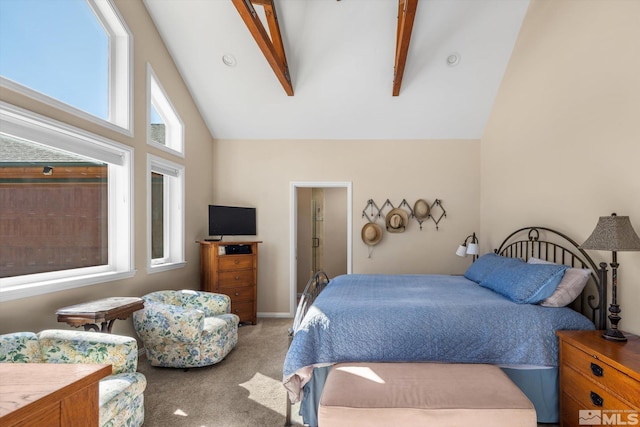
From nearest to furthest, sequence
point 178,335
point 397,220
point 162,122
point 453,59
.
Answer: point 178,335 → point 453,59 → point 162,122 → point 397,220

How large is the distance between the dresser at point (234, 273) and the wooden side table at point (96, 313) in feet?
5.27

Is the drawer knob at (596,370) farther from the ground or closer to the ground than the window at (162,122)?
closer to the ground

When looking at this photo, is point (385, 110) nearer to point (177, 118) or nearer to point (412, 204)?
point (412, 204)

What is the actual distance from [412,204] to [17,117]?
13.8 feet

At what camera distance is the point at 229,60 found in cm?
402

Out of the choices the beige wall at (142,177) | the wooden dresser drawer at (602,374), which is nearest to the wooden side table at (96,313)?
the beige wall at (142,177)

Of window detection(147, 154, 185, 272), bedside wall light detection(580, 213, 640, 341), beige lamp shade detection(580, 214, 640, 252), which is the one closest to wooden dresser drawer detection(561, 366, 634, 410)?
bedside wall light detection(580, 213, 640, 341)

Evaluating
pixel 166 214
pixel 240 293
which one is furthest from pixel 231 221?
pixel 240 293

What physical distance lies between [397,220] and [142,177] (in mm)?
3139

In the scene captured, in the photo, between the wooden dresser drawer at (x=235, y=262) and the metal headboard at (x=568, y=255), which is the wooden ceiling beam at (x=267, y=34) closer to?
the wooden dresser drawer at (x=235, y=262)

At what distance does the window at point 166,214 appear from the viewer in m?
3.76

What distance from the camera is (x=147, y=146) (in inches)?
140

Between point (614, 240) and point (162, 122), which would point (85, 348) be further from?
point (614, 240)

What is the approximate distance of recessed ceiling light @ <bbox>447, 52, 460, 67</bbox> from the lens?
393 cm
